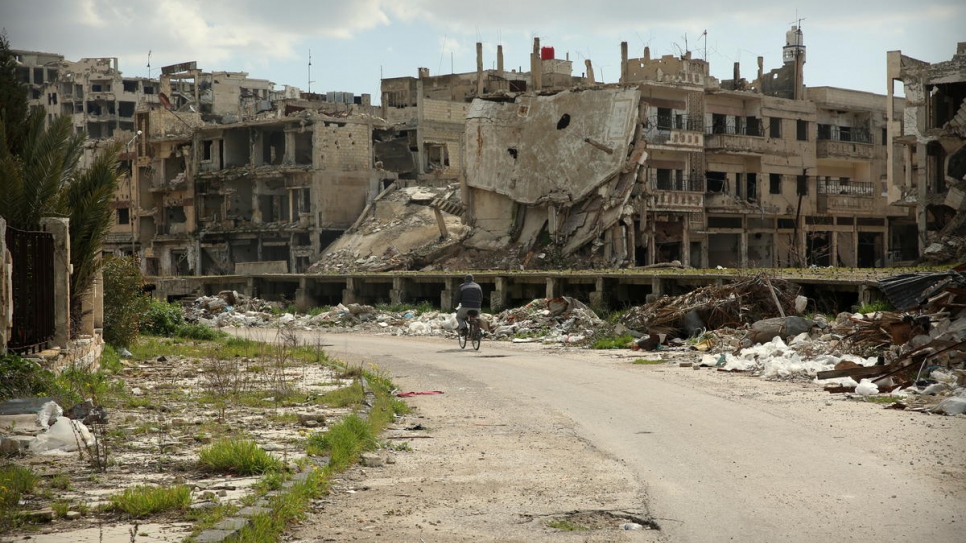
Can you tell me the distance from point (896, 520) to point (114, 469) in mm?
6274

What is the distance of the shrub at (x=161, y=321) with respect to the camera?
2825 cm

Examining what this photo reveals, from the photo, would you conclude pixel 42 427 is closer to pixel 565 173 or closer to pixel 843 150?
pixel 565 173

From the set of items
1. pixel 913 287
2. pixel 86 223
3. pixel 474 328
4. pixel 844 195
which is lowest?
pixel 474 328

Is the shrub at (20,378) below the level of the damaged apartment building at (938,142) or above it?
below

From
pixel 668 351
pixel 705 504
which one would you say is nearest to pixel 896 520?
pixel 705 504

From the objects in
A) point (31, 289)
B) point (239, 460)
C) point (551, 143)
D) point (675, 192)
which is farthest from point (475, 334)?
point (675, 192)

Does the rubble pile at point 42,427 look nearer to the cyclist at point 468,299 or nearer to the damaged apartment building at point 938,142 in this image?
the cyclist at point 468,299

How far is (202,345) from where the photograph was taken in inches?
984

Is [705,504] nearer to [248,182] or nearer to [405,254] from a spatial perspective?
[405,254]

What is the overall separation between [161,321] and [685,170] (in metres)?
34.7

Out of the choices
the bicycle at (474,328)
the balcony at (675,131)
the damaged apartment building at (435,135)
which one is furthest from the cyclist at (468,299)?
the damaged apartment building at (435,135)

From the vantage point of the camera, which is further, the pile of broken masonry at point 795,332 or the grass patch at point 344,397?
the pile of broken masonry at point 795,332

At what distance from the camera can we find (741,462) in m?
9.46

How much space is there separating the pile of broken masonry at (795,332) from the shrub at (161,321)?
6.70m
